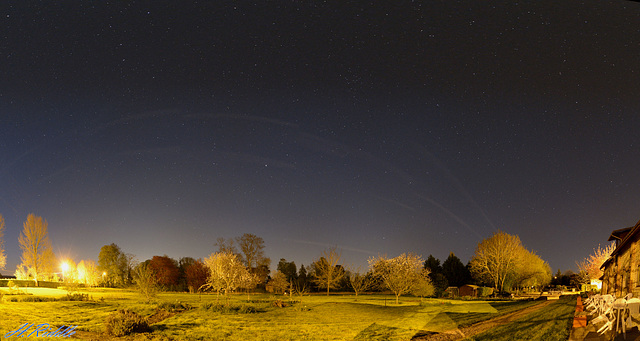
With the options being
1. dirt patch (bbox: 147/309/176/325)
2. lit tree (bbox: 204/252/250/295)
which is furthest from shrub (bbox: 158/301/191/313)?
lit tree (bbox: 204/252/250/295)

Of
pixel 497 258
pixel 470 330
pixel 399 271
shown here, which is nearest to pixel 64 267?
pixel 470 330

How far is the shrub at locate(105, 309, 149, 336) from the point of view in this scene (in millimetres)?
10531

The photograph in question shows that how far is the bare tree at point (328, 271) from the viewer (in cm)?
2812

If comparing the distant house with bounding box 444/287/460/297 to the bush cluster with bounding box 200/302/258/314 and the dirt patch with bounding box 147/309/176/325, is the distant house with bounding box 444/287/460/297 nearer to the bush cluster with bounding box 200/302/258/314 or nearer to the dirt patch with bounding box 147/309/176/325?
the bush cluster with bounding box 200/302/258/314

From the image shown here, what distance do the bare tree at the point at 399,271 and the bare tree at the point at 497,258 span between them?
20.8 feet

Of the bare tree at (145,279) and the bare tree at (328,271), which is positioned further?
the bare tree at (328,271)

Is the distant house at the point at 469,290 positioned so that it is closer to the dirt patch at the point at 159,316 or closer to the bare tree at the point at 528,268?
the bare tree at the point at 528,268

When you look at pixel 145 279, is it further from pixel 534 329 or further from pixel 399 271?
A: pixel 399 271

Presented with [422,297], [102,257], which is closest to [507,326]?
[422,297]

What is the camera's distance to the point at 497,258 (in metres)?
16.4

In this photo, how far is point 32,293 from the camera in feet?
36.9

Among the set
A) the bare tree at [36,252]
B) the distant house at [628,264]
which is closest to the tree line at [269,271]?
the bare tree at [36,252]

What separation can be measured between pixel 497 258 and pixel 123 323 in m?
15.7

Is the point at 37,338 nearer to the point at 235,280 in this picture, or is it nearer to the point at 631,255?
the point at 235,280
